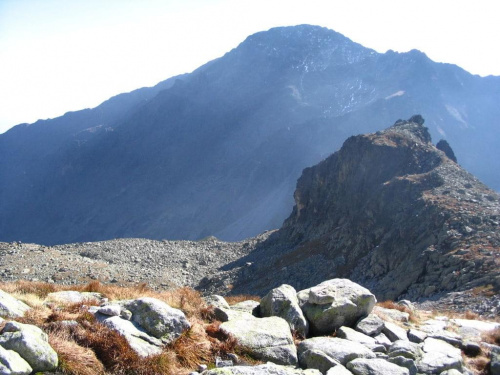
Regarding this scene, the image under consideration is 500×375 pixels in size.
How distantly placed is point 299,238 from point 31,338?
64.6m

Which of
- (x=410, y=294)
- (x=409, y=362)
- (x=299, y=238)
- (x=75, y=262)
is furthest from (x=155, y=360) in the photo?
(x=299, y=238)

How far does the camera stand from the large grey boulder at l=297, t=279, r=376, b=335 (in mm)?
11945

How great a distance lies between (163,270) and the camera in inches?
2584

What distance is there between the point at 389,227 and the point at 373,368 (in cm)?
4195

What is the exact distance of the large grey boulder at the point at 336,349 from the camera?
964cm

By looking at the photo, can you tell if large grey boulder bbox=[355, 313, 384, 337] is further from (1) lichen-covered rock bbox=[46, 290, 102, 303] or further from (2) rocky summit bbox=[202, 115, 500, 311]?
(2) rocky summit bbox=[202, 115, 500, 311]

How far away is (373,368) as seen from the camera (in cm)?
912

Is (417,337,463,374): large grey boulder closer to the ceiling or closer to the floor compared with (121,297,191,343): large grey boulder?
closer to the floor

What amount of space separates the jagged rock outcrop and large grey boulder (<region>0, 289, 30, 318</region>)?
25.2m

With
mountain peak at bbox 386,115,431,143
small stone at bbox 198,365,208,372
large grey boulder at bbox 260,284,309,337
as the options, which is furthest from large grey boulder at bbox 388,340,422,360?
mountain peak at bbox 386,115,431,143

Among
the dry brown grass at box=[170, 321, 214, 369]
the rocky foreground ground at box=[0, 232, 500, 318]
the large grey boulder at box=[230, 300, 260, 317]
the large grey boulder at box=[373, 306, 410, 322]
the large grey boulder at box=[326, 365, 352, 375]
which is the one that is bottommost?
the rocky foreground ground at box=[0, 232, 500, 318]

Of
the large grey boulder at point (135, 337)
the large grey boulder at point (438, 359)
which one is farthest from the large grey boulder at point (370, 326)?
the large grey boulder at point (135, 337)

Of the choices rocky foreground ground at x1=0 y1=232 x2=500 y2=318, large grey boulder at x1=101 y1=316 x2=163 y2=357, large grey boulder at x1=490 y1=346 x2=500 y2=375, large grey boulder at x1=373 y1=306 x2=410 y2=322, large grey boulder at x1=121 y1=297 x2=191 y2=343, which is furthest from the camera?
rocky foreground ground at x1=0 y1=232 x2=500 y2=318

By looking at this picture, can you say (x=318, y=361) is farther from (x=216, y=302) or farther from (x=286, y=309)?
(x=216, y=302)
